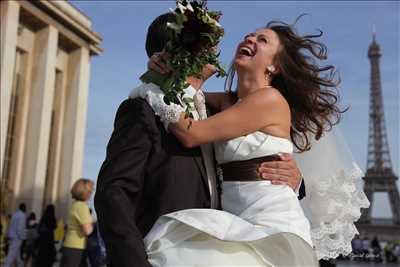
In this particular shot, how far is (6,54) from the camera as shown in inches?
1099

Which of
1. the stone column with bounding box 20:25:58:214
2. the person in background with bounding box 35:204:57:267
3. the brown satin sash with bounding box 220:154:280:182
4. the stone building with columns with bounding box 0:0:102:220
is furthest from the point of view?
the stone column with bounding box 20:25:58:214

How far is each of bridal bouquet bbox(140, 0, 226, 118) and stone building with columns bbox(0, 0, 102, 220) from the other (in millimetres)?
26757

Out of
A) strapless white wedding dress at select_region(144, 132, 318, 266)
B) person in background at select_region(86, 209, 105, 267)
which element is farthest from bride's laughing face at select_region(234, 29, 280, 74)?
person in background at select_region(86, 209, 105, 267)

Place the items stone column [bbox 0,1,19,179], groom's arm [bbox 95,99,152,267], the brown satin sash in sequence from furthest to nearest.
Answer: stone column [bbox 0,1,19,179] < the brown satin sash < groom's arm [bbox 95,99,152,267]

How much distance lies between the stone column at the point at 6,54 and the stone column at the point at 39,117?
133 inches

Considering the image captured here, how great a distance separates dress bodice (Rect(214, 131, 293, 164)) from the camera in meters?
2.54

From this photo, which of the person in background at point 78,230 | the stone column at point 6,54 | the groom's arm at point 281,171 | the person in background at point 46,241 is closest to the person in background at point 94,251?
the person in background at point 78,230

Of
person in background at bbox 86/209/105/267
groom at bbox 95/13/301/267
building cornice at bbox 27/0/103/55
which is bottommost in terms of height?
person in background at bbox 86/209/105/267

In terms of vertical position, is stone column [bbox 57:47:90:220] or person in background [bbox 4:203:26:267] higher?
stone column [bbox 57:47:90:220]

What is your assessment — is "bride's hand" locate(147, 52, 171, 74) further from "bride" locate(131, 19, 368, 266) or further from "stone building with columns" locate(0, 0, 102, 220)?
"stone building with columns" locate(0, 0, 102, 220)

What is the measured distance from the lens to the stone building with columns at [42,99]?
1153 inches

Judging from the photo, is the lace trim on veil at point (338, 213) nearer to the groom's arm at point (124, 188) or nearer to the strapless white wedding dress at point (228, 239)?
the strapless white wedding dress at point (228, 239)

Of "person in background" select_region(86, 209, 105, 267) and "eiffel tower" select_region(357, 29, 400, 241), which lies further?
"eiffel tower" select_region(357, 29, 400, 241)

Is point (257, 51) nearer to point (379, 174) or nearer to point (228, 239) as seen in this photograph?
point (228, 239)
